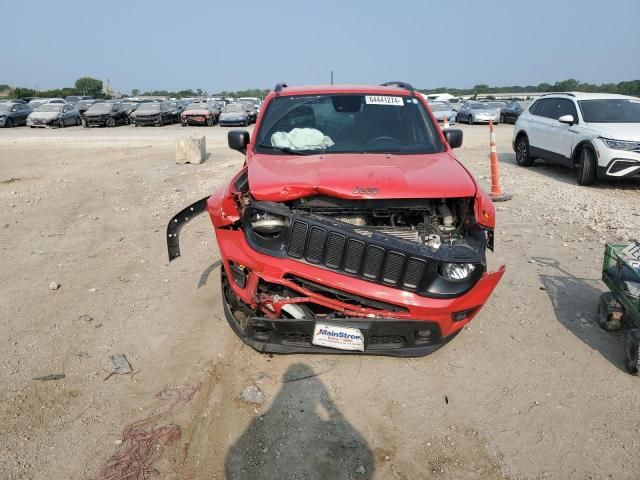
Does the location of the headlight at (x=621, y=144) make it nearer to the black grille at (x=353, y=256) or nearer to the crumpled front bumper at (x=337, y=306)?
the crumpled front bumper at (x=337, y=306)

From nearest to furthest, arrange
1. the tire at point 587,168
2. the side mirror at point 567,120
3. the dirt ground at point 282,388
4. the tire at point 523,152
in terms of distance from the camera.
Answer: the dirt ground at point 282,388 < the tire at point 587,168 < the side mirror at point 567,120 < the tire at point 523,152

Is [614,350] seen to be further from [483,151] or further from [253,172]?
[483,151]

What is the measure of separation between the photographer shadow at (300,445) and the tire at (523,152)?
11.0 meters

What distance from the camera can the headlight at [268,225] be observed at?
11.8ft

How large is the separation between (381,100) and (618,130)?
6.96 metres

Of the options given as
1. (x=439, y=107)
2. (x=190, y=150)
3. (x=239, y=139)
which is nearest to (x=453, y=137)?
(x=239, y=139)

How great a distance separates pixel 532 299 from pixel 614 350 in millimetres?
1007

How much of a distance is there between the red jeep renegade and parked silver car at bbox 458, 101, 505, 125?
2657cm

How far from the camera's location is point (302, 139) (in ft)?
15.7

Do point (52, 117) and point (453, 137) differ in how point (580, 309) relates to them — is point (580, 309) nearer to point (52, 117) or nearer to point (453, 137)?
point (453, 137)

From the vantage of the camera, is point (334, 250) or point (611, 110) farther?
point (611, 110)

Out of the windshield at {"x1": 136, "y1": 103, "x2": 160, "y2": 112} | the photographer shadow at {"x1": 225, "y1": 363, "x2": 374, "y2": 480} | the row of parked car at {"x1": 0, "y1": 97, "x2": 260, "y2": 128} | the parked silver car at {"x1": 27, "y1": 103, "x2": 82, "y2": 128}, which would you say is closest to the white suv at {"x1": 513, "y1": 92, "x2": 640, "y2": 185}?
the photographer shadow at {"x1": 225, "y1": 363, "x2": 374, "y2": 480}

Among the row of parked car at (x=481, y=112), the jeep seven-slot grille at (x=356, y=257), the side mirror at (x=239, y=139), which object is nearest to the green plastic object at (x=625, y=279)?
the jeep seven-slot grille at (x=356, y=257)

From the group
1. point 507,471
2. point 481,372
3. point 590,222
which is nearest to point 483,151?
point 590,222
